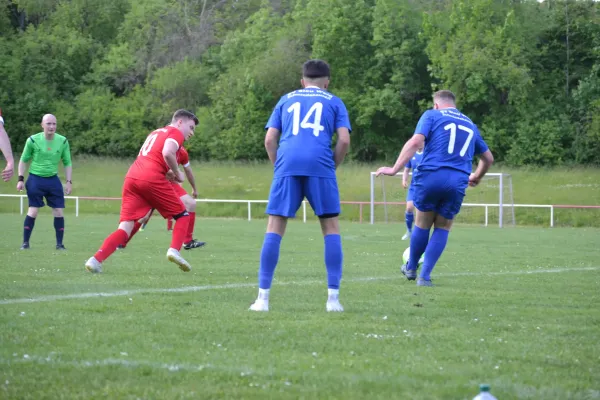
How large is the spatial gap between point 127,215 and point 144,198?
26cm

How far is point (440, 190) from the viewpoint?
8.88 m

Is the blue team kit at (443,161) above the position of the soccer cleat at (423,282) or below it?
above

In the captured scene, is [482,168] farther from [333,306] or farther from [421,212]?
[333,306]

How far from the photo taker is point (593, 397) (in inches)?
158

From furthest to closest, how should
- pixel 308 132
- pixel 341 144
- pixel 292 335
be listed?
pixel 341 144, pixel 308 132, pixel 292 335

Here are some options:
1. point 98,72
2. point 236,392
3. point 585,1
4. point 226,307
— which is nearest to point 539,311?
point 226,307

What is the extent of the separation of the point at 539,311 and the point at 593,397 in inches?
120

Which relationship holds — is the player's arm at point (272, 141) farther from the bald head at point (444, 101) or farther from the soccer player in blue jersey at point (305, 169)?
the bald head at point (444, 101)

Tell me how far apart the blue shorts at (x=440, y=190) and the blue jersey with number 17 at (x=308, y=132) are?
210 cm

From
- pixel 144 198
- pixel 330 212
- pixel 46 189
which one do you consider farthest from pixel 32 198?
pixel 330 212

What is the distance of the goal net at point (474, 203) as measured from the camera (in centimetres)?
3403

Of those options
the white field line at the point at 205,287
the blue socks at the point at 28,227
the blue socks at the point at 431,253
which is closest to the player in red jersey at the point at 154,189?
the white field line at the point at 205,287

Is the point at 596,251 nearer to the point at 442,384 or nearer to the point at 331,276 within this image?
the point at 331,276

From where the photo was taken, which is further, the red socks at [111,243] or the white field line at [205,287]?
the red socks at [111,243]
